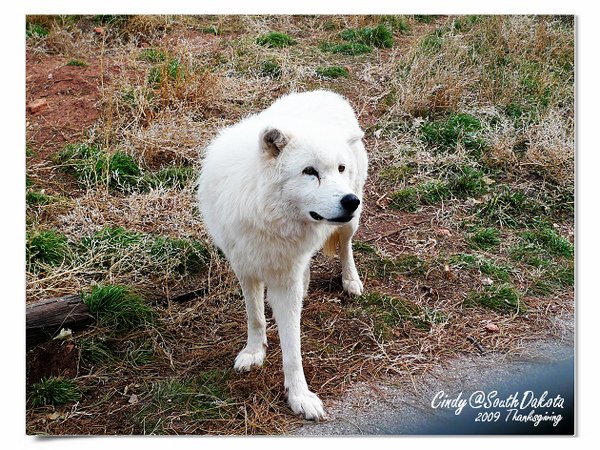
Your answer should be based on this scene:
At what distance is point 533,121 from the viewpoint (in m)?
5.36

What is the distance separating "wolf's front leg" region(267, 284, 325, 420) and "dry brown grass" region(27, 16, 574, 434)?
10 cm

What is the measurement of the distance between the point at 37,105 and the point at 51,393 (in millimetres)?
2618

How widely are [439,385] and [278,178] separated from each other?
5.68 ft

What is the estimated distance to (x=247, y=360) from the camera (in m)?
3.89

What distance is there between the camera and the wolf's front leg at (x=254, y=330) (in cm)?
375

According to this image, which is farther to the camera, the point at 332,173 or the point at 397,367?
the point at 397,367

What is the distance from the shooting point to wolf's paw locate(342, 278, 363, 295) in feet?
15.2

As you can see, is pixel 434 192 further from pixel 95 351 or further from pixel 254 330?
pixel 95 351

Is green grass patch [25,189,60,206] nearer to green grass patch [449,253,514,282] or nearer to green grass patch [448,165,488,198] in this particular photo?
green grass patch [449,253,514,282]

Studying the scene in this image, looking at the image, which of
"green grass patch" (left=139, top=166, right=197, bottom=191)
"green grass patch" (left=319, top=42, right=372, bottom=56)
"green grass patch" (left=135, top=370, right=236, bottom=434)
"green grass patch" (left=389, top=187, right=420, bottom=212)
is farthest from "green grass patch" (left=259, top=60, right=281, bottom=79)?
"green grass patch" (left=135, top=370, right=236, bottom=434)

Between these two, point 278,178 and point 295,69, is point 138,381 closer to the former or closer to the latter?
point 278,178

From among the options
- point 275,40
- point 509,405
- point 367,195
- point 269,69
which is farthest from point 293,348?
point 269,69
